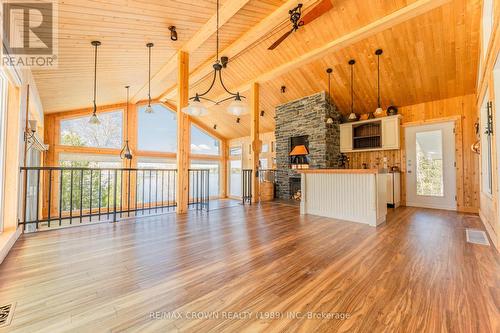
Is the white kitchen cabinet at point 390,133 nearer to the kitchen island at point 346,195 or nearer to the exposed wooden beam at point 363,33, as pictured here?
the kitchen island at point 346,195

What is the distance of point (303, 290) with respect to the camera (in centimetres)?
167

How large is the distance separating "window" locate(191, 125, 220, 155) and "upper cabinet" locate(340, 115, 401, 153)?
5.74 meters

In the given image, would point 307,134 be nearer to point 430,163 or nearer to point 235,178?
point 430,163

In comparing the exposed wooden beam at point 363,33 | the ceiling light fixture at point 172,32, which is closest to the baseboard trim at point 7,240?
the ceiling light fixture at point 172,32

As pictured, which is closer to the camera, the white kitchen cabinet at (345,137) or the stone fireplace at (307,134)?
the stone fireplace at (307,134)

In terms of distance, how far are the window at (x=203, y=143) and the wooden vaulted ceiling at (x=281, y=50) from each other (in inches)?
123

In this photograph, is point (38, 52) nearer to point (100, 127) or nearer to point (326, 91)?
point (100, 127)

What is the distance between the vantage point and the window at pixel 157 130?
828 cm

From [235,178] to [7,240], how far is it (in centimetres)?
807

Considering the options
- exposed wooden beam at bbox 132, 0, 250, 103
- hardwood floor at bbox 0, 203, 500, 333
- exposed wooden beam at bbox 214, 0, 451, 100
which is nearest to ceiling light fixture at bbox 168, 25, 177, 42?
exposed wooden beam at bbox 132, 0, 250, 103

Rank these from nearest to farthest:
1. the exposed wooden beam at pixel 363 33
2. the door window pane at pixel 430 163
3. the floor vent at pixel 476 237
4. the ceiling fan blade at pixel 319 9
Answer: the floor vent at pixel 476 237, the ceiling fan blade at pixel 319 9, the exposed wooden beam at pixel 363 33, the door window pane at pixel 430 163

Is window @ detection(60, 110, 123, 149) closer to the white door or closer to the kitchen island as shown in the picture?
the kitchen island

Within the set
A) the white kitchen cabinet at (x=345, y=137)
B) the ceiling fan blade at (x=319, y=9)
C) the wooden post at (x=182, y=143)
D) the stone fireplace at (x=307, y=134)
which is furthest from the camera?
the white kitchen cabinet at (x=345, y=137)

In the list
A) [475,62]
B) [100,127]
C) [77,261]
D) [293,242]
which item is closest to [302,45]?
→ [475,62]
